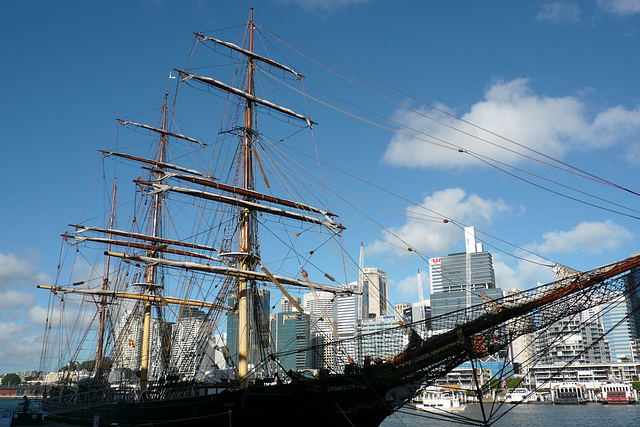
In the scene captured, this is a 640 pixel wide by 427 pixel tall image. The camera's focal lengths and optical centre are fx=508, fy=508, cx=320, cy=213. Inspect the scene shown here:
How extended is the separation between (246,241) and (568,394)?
296 feet

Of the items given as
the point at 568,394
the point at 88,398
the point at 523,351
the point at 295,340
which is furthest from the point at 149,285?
the point at 568,394

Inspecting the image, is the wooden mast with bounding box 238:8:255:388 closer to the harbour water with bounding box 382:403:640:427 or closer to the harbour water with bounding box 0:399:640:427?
the harbour water with bounding box 0:399:640:427

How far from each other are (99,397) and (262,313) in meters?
15.0

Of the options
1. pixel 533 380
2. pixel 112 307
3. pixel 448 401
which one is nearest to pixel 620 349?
pixel 533 380

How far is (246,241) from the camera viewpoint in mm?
28016

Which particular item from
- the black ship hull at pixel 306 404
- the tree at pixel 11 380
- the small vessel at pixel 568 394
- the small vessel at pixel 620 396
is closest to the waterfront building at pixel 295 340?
the black ship hull at pixel 306 404

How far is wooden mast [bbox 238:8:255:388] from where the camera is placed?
80.7 feet

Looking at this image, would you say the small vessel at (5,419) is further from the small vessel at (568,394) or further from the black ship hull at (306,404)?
the small vessel at (568,394)

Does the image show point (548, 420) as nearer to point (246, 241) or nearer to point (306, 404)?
point (246, 241)

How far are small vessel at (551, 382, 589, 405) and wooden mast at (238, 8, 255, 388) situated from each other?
287ft

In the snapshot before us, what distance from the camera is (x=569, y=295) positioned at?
15641 mm

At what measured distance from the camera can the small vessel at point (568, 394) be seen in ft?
306

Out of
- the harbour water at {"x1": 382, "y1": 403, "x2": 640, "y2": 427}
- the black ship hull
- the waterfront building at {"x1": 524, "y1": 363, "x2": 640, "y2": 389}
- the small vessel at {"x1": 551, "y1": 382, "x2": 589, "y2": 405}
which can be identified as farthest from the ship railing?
the waterfront building at {"x1": 524, "y1": 363, "x2": 640, "y2": 389}

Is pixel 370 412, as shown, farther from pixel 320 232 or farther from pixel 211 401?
pixel 320 232
